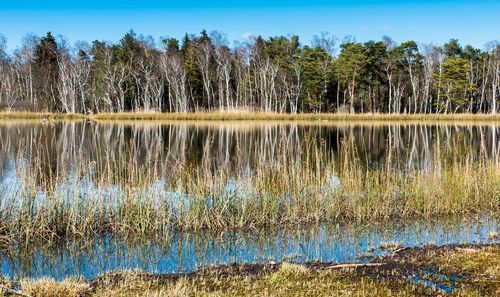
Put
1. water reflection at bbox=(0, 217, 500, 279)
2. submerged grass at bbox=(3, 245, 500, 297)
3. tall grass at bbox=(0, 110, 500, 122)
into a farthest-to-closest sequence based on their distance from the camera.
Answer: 1. tall grass at bbox=(0, 110, 500, 122)
2. water reflection at bbox=(0, 217, 500, 279)
3. submerged grass at bbox=(3, 245, 500, 297)

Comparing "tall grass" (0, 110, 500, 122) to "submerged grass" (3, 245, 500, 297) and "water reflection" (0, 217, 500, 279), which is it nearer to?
"water reflection" (0, 217, 500, 279)

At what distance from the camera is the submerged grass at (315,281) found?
705 centimetres

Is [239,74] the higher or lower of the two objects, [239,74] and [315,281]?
the higher

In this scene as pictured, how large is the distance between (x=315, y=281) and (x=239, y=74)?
7089 cm

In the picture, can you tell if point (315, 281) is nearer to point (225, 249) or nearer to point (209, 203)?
point (225, 249)

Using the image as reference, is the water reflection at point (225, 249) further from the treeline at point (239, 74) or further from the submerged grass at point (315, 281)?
the treeline at point (239, 74)

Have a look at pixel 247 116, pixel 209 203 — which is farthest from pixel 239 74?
pixel 209 203

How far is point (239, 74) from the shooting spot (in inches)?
3034

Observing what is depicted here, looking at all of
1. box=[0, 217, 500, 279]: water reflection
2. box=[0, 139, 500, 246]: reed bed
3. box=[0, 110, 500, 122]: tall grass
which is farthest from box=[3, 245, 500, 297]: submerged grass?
box=[0, 110, 500, 122]: tall grass

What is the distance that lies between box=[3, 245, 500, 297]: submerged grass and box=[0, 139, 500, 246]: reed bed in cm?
344

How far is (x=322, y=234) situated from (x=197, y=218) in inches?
125

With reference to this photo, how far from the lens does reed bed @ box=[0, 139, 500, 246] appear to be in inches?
452

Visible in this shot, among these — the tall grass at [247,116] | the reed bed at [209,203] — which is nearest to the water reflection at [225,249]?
the reed bed at [209,203]

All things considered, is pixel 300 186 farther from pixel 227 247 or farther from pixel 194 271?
pixel 194 271
